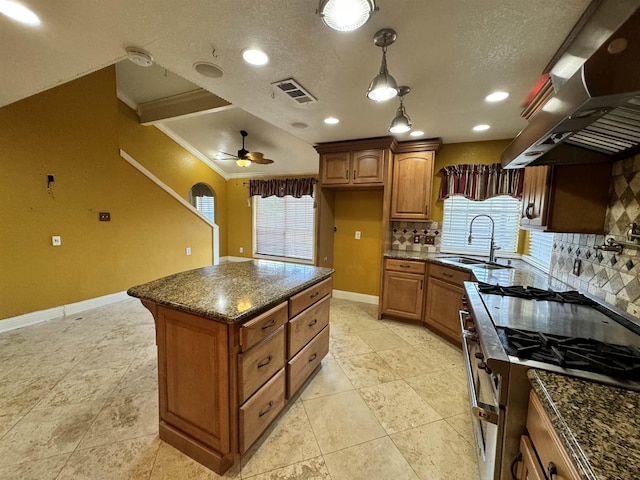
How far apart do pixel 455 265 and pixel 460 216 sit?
1.08 metres

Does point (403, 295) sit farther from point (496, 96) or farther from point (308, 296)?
point (496, 96)

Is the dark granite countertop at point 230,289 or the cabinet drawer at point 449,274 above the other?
the dark granite countertop at point 230,289

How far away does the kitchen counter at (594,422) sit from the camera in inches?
21.4

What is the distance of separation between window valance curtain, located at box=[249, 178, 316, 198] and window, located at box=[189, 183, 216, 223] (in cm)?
111

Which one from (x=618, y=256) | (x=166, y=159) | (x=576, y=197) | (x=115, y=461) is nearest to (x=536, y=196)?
(x=576, y=197)

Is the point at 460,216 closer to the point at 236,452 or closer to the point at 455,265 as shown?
the point at 455,265

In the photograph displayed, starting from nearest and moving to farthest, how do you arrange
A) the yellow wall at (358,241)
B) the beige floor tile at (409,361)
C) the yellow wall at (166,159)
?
the beige floor tile at (409,361)
the yellow wall at (358,241)
the yellow wall at (166,159)

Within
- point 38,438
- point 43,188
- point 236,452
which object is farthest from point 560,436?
point 43,188

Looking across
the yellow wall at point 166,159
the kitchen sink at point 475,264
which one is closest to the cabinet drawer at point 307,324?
the kitchen sink at point 475,264

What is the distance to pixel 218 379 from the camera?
1.29 meters

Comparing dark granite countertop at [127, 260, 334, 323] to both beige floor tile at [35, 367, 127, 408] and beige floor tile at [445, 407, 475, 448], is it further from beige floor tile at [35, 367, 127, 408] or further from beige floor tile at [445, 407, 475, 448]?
beige floor tile at [445, 407, 475, 448]

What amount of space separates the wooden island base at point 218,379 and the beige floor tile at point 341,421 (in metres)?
0.31

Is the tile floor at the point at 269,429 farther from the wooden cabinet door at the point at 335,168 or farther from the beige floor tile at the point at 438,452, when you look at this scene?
the wooden cabinet door at the point at 335,168

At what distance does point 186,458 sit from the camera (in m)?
1.44
